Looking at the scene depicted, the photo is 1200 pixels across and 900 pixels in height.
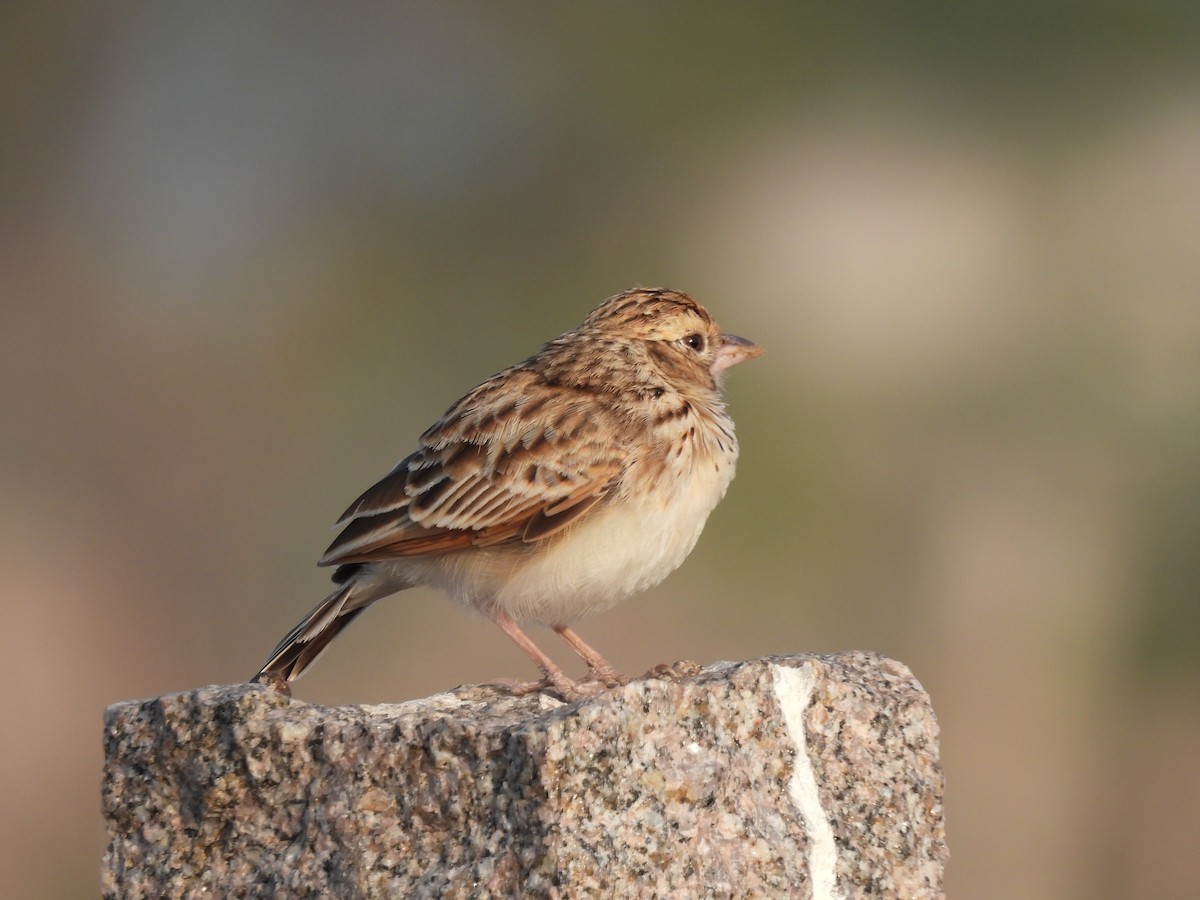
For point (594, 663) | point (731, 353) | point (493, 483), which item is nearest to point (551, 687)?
point (594, 663)

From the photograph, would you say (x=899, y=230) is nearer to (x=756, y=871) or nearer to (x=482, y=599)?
(x=482, y=599)

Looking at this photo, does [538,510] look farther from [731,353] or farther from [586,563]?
[731,353]

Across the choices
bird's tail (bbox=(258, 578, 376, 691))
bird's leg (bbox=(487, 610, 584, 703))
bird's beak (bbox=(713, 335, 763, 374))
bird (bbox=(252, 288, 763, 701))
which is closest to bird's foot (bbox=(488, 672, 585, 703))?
bird's leg (bbox=(487, 610, 584, 703))

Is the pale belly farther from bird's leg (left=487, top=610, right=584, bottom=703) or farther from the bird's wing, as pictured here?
bird's leg (left=487, top=610, right=584, bottom=703)

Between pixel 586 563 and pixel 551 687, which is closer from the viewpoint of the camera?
pixel 551 687

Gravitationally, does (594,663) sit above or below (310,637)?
below

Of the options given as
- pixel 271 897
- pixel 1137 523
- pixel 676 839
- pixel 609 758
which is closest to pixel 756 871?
pixel 676 839
